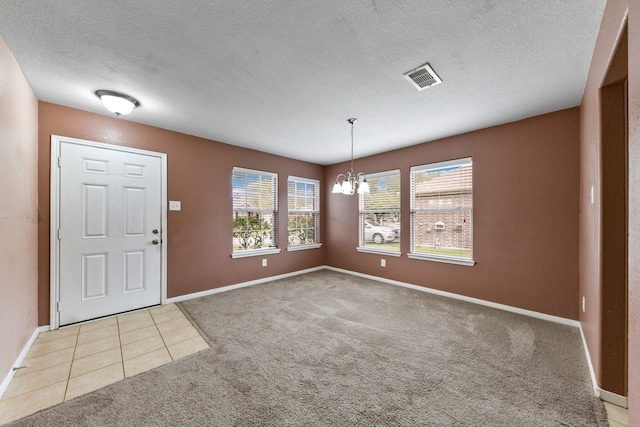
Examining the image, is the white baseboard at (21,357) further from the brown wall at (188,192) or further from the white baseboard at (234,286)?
the white baseboard at (234,286)

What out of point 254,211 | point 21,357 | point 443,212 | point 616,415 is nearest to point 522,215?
point 443,212

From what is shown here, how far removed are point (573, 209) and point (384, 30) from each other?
9.59 ft

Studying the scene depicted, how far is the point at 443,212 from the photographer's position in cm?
391

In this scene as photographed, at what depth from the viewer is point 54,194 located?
9.07 ft

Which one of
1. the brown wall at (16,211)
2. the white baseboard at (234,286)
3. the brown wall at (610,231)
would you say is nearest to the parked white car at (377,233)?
the white baseboard at (234,286)

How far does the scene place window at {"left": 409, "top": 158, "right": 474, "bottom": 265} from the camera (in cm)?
368

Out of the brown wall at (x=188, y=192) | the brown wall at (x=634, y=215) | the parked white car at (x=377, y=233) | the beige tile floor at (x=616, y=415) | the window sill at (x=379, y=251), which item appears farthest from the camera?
the parked white car at (x=377, y=233)

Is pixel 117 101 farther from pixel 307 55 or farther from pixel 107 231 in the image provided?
pixel 307 55

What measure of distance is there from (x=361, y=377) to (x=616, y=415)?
1594mm

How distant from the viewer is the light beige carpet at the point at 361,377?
158cm

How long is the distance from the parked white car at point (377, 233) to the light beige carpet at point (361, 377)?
66.4 inches

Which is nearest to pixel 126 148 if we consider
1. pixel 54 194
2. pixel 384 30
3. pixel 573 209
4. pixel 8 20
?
pixel 54 194

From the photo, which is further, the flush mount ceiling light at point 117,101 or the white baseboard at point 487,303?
the white baseboard at point 487,303

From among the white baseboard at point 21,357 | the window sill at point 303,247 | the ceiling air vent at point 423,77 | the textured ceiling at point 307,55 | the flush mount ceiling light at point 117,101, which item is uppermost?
the textured ceiling at point 307,55
